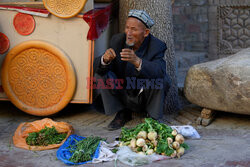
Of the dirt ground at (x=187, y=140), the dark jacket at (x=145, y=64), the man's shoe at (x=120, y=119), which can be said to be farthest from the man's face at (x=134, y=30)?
the dirt ground at (x=187, y=140)

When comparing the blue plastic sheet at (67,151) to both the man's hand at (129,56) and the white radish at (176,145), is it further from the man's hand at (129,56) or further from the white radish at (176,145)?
the man's hand at (129,56)

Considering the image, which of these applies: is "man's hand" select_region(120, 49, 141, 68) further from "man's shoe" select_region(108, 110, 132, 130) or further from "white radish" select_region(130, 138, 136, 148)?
"man's shoe" select_region(108, 110, 132, 130)

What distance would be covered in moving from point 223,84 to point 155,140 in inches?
45.1

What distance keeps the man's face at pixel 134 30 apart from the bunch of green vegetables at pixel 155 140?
2.92ft

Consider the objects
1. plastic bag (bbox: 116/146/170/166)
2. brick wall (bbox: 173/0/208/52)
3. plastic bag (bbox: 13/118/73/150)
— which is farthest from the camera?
brick wall (bbox: 173/0/208/52)

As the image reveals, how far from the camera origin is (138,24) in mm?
3592

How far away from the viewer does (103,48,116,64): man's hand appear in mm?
3455

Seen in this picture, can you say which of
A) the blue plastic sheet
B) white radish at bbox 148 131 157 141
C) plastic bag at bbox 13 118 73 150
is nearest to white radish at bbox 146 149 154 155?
white radish at bbox 148 131 157 141

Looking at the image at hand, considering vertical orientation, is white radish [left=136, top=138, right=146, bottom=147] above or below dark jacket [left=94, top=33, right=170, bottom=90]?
below

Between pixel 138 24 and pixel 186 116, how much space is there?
147 cm

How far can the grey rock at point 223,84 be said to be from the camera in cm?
362

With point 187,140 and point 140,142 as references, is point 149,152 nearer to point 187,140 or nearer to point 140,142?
point 140,142

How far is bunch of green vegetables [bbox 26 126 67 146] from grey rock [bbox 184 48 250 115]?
5.34 ft

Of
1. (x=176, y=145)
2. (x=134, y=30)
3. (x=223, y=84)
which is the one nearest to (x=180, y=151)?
(x=176, y=145)
